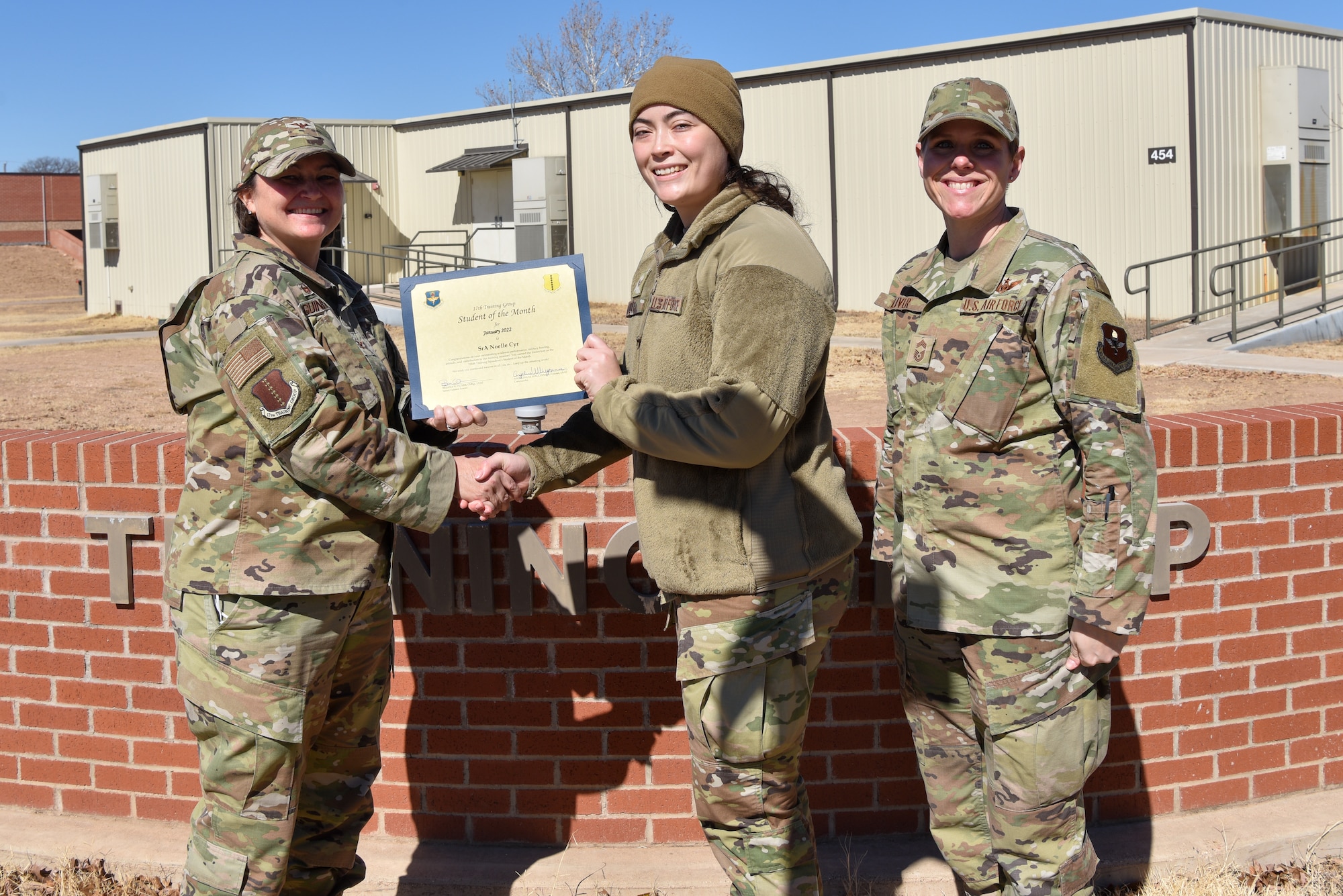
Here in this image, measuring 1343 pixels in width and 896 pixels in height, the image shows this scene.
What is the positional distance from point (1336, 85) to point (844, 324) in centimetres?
Answer: 881

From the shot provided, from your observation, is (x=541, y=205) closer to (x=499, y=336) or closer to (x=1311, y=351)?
(x=1311, y=351)

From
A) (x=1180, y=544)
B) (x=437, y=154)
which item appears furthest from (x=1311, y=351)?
(x=437, y=154)

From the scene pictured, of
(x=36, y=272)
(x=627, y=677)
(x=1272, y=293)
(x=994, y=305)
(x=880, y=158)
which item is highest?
(x=36, y=272)

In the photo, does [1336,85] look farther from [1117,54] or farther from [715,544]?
[715,544]

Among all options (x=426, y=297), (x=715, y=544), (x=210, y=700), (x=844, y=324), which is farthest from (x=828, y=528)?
(x=844, y=324)

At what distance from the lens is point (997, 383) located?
281cm

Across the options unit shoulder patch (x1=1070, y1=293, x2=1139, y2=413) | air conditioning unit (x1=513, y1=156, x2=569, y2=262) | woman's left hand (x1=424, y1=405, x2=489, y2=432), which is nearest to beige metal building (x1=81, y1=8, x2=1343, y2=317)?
air conditioning unit (x1=513, y1=156, x2=569, y2=262)

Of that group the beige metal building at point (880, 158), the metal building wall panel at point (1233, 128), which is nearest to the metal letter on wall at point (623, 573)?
the beige metal building at point (880, 158)

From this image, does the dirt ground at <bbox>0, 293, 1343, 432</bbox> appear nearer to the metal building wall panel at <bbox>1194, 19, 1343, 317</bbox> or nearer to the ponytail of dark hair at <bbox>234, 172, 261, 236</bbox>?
the metal building wall panel at <bbox>1194, 19, 1343, 317</bbox>

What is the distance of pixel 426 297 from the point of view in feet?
10.7

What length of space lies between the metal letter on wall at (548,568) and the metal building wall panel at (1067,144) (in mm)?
16678

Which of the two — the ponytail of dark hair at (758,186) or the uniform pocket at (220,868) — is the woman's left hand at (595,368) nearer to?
the ponytail of dark hair at (758,186)

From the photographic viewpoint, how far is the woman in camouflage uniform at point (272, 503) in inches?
110

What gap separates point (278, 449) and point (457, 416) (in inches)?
20.9
